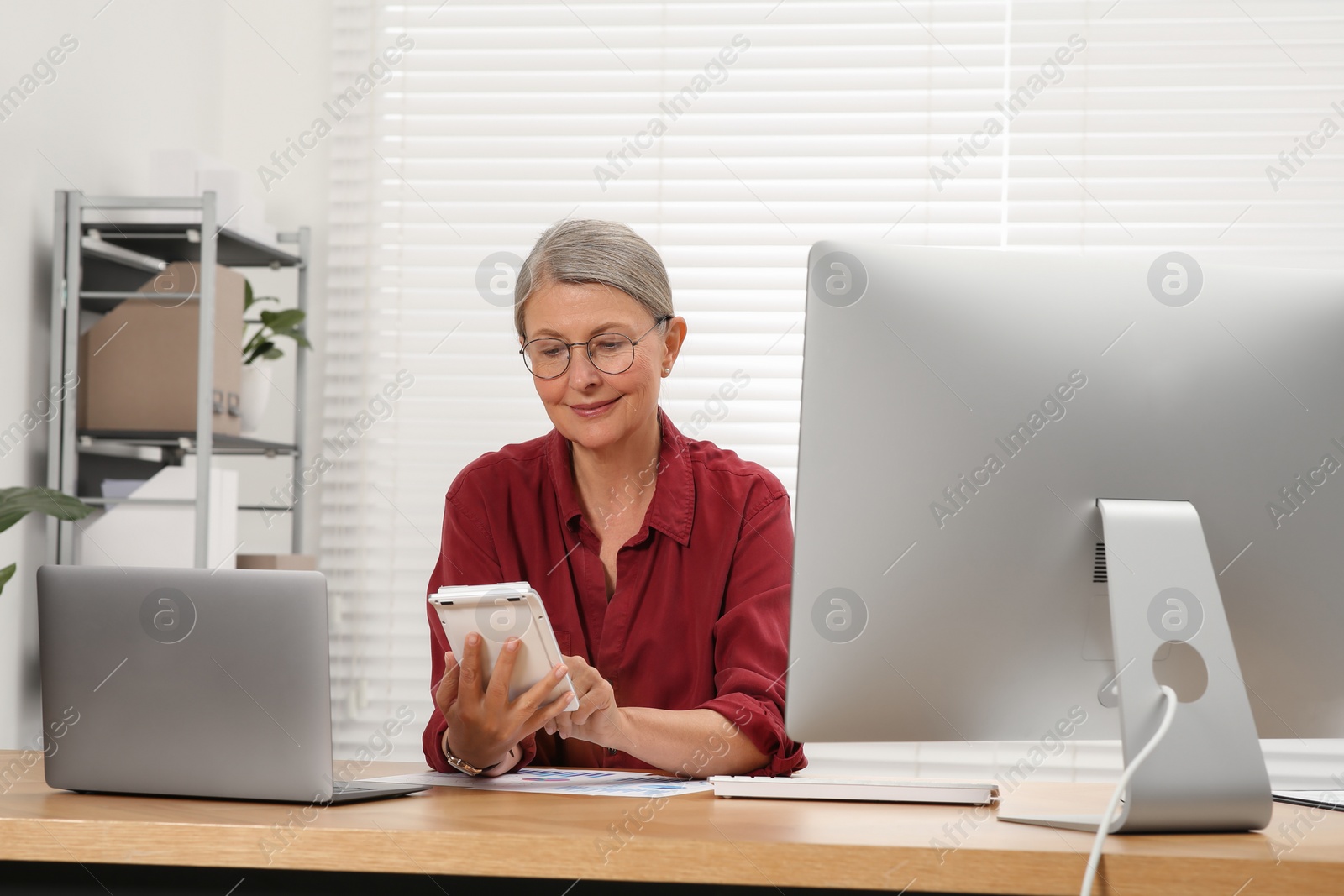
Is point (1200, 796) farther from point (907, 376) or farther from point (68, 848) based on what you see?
point (68, 848)

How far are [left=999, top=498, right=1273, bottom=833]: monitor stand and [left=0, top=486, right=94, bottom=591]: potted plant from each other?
163cm

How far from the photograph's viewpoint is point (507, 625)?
1.02m

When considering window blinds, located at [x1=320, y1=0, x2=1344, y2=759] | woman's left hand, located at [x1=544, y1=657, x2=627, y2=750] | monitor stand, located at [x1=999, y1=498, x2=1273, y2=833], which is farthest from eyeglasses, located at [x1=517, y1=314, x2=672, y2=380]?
window blinds, located at [x1=320, y1=0, x2=1344, y2=759]

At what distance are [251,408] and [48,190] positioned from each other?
23.4 inches

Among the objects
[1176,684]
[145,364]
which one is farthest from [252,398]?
[1176,684]

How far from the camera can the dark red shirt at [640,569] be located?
1508mm

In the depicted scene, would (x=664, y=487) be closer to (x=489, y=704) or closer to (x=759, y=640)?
(x=759, y=640)

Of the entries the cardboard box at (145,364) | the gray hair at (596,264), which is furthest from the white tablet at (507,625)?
the cardboard box at (145,364)

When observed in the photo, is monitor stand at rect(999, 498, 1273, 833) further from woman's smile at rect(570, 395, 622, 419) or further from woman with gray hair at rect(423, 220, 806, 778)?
woman's smile at rect(570, 395, 622, 419)

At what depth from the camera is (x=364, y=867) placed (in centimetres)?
80

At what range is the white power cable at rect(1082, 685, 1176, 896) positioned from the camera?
2.44 ft

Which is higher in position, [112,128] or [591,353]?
[112,128]

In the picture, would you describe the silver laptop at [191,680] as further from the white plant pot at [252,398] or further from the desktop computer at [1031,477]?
the white plant pot at [252,398]

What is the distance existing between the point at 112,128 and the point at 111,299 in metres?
0.43
